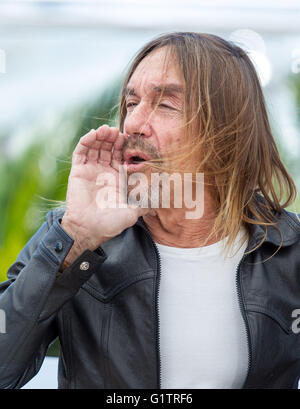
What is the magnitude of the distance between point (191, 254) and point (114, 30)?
1478 millimetres

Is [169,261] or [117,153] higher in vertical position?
[117,153]

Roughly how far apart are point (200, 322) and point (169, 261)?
19 cm

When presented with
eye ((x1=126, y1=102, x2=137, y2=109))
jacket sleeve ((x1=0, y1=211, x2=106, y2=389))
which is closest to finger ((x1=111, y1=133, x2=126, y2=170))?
eye ((x1=126, y1=102, x2=137, y2=109))

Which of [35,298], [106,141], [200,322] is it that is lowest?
[200,322]

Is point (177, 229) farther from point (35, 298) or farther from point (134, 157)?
point (35, 298)

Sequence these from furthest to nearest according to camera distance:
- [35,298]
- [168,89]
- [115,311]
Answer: [168,89] → [115,311] → [35,298]

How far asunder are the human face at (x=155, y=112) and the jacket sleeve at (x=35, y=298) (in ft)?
1.04

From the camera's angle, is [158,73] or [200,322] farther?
[158,73]

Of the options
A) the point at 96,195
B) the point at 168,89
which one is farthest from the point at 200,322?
the point at 168,89

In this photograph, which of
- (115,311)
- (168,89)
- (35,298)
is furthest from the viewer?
(168,89)

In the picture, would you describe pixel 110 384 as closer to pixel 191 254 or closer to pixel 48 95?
pixel 191 254

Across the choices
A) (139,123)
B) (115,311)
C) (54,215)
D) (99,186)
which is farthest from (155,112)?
(115,311)

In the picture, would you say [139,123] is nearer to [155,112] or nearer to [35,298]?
[155,112]

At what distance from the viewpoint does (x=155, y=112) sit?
1354mm
